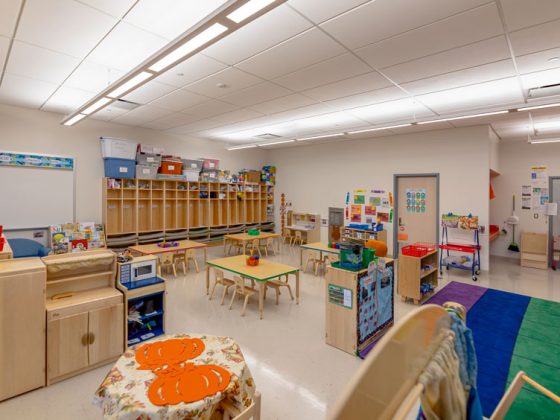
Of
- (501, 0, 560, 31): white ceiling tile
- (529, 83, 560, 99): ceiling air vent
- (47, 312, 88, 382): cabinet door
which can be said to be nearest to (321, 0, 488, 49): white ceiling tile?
(501, 0, 560, 31): white ceiling tile

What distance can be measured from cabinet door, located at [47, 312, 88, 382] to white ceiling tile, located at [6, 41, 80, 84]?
120 inches

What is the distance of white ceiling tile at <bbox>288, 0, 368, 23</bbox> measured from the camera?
2.45m

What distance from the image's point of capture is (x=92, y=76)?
4145 millimetres

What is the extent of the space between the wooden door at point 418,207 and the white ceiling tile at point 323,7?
5.70 metres

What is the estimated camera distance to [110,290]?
3270 mm

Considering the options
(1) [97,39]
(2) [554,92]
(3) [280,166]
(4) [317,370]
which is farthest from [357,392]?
(3) [280,166]

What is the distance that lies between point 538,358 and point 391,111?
4.41 meters

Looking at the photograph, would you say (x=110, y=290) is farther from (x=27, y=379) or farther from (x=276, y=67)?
(x=276, y=67)

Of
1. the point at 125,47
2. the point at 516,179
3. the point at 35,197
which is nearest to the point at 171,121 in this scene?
the point at 35,197

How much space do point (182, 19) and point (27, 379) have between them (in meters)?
3.57

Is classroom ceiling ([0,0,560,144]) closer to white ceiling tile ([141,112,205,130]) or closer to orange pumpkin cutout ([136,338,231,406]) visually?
white ceiling tile ([141,112,205,130])

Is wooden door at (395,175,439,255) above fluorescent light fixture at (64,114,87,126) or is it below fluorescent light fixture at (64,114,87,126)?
below

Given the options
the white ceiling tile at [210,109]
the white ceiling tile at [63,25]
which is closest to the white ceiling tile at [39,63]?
the white ceiling tile at [63,25]

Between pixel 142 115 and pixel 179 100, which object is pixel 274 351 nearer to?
pixel 179 100
